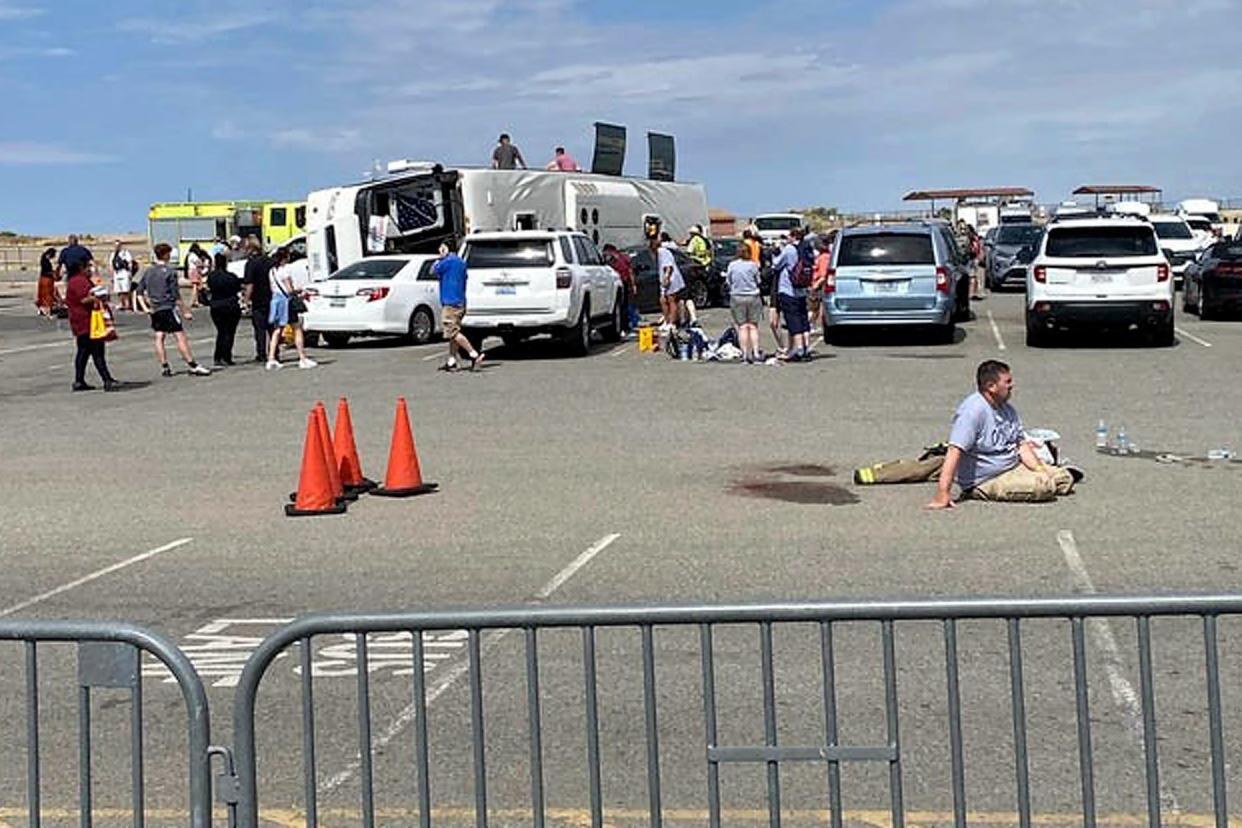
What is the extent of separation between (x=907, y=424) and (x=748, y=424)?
5.14ft

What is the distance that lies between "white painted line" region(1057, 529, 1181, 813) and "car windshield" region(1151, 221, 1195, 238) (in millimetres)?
32745

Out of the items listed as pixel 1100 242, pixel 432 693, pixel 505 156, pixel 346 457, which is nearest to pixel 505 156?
pixel 505 156

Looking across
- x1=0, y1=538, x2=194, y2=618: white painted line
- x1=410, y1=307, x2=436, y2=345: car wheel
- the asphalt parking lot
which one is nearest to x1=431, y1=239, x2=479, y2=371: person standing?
the asphalt parking lot

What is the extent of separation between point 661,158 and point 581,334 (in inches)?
801

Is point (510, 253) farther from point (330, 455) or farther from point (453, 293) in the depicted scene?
point (330, 455)

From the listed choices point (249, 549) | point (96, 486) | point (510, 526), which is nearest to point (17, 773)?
point (249, 549)

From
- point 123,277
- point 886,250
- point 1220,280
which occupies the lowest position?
point 1220,280

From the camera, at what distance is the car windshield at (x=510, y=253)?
23547mm

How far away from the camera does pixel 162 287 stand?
71.7 ft

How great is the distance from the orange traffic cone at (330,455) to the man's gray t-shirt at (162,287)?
1010 cm

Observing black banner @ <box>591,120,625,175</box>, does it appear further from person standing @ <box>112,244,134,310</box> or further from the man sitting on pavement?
the man sitting on pavement

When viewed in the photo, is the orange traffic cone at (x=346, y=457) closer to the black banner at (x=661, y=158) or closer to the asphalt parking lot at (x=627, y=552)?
the asphalt parking lot at (x=627, y=552)

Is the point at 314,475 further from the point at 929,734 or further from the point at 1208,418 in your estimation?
the point at 1208,418

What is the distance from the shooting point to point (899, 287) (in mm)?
24016
